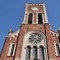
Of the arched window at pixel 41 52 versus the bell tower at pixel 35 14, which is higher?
the bell tower at pixel 35 14

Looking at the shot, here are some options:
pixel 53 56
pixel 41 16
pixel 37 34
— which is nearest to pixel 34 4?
pixel 41 16

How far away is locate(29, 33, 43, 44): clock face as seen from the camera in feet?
71.5

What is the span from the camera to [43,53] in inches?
790

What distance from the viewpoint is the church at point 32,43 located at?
774 inches

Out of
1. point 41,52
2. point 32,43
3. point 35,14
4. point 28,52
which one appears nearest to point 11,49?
point 28,52

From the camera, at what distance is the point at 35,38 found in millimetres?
22203

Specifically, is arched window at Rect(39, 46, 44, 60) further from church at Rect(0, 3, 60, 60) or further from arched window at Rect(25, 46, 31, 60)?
arched window at Rect(25, 46, 31, 60)

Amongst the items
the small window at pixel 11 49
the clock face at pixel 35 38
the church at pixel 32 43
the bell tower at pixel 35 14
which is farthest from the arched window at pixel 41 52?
the bell tower at pixel 35 14

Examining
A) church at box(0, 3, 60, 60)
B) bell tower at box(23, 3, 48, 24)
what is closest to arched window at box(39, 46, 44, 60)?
church at box(0, 3, 60, 60)

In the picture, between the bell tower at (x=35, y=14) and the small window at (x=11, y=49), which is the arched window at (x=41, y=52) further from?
the bell tower at (x=35, y=14)

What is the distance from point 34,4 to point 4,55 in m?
13.5

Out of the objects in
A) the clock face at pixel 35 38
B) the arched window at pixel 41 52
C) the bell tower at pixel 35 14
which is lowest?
the arched window at pixel 41 52

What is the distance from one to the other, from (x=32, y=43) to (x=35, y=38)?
98cm

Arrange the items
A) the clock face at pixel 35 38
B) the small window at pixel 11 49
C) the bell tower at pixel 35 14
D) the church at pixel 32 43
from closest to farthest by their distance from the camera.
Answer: the church at pixel 32 43
the small window at pixel 11 49
the clock face at pixel 35 38
the bell tower at pixel 35 14
